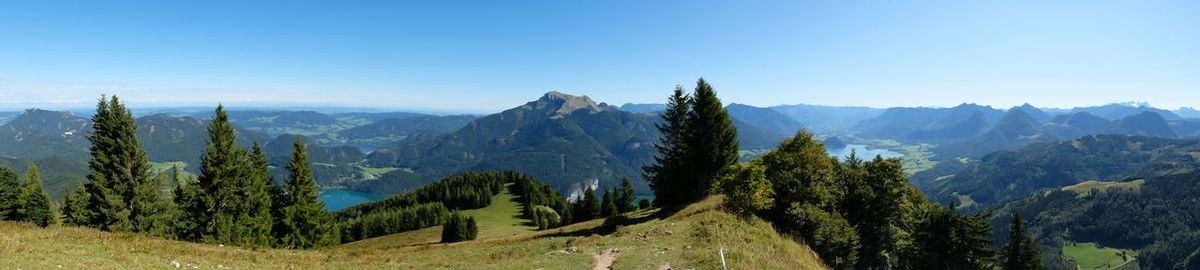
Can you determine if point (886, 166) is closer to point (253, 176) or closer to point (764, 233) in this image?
point (764, 233)

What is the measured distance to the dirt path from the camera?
25.2m

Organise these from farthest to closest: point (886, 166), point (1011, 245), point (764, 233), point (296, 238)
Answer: point (1011, 245) → point (296, 238) → point (886, 166) → point (764, 233)

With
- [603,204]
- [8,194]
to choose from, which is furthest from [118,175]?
[603,204]

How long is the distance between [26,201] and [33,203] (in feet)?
8.68

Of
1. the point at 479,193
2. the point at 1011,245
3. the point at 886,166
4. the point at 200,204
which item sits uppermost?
the point at 886,166

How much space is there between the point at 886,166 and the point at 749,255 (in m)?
26.1

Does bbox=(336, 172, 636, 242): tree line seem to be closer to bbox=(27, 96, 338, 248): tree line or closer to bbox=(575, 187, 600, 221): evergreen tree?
bbox=(575, 187, 600, 221): evergreen tree

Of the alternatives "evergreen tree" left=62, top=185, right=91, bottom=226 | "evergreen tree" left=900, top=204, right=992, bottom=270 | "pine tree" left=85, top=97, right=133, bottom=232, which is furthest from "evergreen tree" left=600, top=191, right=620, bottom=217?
"evergreen tree" left=62, top=185, right=91, bottom=226

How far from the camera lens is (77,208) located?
5612 cm

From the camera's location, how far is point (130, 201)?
45719 millimetres

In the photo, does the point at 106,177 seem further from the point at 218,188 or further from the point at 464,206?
the point at 464,206

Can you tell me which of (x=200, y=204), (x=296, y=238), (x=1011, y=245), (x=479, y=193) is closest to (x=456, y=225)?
(x=296, y=238)

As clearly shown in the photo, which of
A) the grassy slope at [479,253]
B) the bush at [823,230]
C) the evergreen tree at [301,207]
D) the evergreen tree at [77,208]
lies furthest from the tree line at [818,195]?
the evergreen tree at [77,208]

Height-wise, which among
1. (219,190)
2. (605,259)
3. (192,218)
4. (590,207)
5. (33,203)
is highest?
(605,259)
